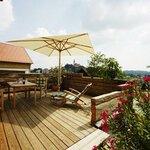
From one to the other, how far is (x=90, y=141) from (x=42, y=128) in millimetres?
1341

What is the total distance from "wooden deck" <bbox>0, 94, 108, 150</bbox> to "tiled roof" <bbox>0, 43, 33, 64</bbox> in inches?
491

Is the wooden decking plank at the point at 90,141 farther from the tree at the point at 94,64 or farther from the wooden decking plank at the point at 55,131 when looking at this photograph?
the tree at the point at 94,64

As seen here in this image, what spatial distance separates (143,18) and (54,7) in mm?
3950

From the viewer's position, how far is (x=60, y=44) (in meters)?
7.25

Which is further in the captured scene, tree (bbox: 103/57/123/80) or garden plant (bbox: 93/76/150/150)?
tree (bbox: 103/57/123/80)

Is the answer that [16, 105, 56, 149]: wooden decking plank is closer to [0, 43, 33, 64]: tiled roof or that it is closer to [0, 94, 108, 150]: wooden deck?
[0, 94, 108, 150]: wooden deck

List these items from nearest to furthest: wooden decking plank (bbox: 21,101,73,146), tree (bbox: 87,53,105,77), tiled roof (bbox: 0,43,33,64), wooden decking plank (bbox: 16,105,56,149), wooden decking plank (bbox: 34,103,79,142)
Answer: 1. wooden decking plank (bbox: 16,105,56,149)
2. wooden decking plank (bbox: 21,101,73,146)
3. wooden decking plank (bbox: 34,103,79,142)
4. tree (bbox: 87,53,105,77)
5. tiled roof (bbox: 0,43,33,64)

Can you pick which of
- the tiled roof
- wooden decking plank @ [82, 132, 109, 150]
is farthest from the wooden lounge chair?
the tiled roof

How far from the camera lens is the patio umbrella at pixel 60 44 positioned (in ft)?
19.0

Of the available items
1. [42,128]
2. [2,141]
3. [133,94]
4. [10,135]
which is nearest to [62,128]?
[42,128]

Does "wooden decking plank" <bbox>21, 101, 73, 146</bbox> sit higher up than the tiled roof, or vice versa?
the tiled roof

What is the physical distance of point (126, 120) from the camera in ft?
5.21

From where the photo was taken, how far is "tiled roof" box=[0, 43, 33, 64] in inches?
652

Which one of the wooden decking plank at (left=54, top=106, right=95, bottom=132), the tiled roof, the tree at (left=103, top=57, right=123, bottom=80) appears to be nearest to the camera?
the wooden decking plank at (left=54, top=106, right=95, bottom=132)
